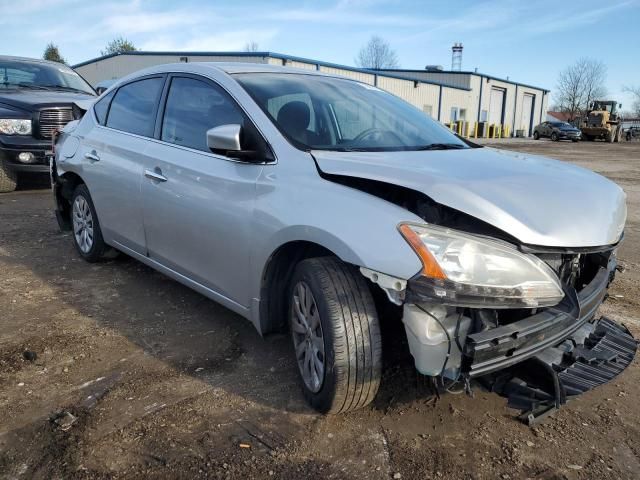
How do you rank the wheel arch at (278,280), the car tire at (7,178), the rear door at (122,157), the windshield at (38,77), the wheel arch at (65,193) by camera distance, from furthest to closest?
the windshield at (38,77), the car tire at (7,178), the wheel arch at (65,193), the rear door at (122,157), the wheel arch at (278,280)

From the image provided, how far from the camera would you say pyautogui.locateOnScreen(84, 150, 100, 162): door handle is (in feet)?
14.4

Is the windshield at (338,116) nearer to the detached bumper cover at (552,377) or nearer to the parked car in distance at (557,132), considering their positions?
the detached bumper cover at (552,377)

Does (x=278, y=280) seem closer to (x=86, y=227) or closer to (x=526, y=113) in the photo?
(x=86, y=227)

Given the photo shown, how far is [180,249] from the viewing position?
345cm

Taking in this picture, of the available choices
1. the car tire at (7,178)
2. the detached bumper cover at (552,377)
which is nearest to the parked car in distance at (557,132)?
the car tire at (7,178)

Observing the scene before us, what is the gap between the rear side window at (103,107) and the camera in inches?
180

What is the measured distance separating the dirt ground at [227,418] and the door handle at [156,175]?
982 millimetres

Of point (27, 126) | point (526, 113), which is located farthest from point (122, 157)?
point (526, 113)

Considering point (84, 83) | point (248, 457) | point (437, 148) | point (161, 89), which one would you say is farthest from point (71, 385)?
point (84, 83)

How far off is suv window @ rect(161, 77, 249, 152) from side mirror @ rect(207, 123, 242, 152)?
185mm

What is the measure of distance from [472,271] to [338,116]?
5.21 ft

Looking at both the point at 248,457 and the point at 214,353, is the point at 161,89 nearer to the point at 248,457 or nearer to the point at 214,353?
the point at 214,353

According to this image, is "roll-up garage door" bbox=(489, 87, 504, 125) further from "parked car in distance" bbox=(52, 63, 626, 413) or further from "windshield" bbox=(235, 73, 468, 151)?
"parked car in distance" bbox=(52, 63, 626, 413)

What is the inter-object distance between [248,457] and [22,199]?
7289 millimetres
